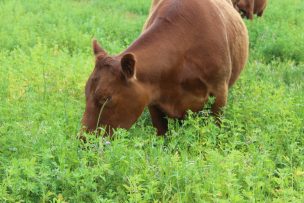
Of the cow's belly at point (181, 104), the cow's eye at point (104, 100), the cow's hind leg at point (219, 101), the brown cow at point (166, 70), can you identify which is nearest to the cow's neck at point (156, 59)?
the brown cow at point (166, 70)

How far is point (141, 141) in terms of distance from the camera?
465cm

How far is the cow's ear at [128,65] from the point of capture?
439 centimetres

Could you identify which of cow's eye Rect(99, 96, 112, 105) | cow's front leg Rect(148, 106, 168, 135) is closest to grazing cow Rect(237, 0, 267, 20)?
cow's front leg Rect(148, 106, 168, 135)

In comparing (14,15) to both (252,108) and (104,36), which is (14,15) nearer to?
(104,36)

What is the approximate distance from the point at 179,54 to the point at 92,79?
1.01 metres

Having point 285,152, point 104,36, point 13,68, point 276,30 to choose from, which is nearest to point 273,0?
point 276,30

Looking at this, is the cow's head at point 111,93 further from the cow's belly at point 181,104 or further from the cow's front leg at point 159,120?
the cow's front leg at point 159,120

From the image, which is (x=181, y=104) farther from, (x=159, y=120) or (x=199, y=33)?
(x=199, y=33)

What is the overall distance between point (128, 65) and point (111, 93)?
272 mm

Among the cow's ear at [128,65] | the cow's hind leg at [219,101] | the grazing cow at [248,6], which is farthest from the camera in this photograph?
the grazing cow at [248,6]

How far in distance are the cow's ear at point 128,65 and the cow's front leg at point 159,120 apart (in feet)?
3.12

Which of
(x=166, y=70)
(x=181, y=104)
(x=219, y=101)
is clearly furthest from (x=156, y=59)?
(x=219, y=101)

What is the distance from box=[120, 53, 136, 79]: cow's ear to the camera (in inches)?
173

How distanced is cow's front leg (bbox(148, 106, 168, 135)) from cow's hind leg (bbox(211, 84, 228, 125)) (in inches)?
19.8
